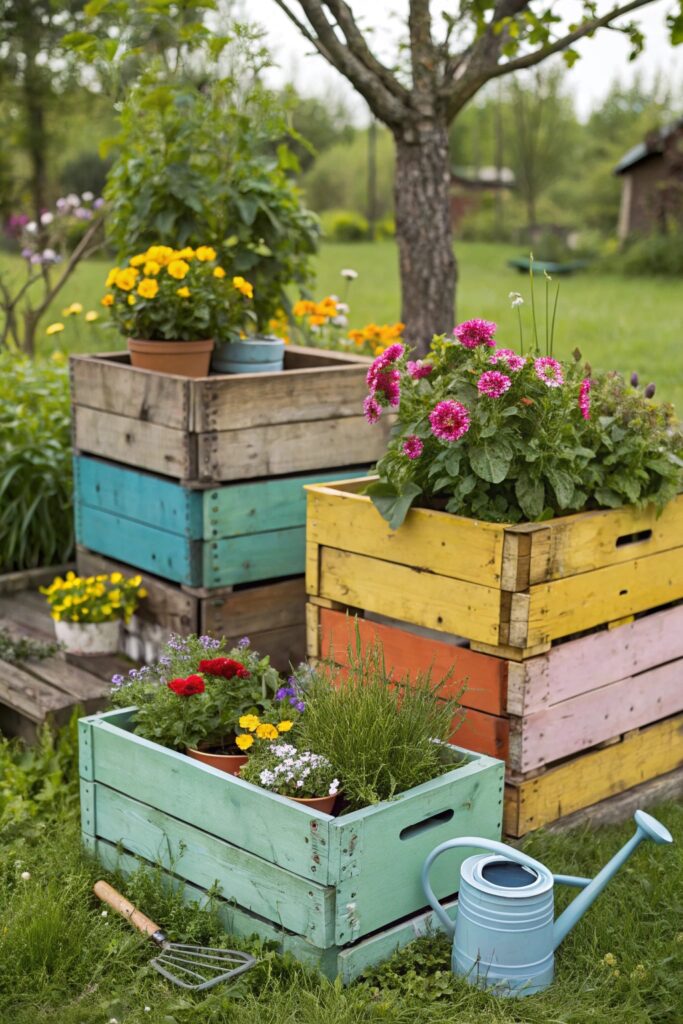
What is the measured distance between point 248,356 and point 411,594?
1.35 metres

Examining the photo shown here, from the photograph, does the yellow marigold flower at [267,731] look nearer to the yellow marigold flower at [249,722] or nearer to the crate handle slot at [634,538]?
the yellow marigold flower at [249,722]

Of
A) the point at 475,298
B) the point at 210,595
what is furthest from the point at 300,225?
the point at 475,298

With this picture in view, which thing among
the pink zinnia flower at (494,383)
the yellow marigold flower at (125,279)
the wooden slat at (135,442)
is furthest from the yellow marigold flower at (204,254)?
the pink zinnia flower at (494,383)

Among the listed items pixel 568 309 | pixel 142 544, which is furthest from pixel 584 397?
pixel 568 309

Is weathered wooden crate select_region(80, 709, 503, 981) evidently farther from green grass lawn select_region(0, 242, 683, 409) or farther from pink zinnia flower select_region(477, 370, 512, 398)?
green grass lawn select_region(0, 242, 683, 409)

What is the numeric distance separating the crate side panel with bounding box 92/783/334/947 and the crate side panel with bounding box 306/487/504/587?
87 centimetres

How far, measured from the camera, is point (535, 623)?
293 cm

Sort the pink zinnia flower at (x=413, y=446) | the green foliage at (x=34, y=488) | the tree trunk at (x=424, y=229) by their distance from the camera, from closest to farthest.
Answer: the pink zinnia flower at (x=413, y=446) < the tree trunk at (x=424, y=229) < the green foliage at (x=34, y=488)

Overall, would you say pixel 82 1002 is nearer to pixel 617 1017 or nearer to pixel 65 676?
pixel 617 1017

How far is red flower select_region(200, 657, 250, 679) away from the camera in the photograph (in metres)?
2.96

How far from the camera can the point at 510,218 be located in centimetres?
3666

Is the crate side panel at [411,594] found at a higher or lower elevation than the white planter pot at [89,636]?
higher

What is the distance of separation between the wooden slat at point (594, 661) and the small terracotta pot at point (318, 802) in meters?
0.56

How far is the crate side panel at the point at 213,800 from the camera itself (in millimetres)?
2508
